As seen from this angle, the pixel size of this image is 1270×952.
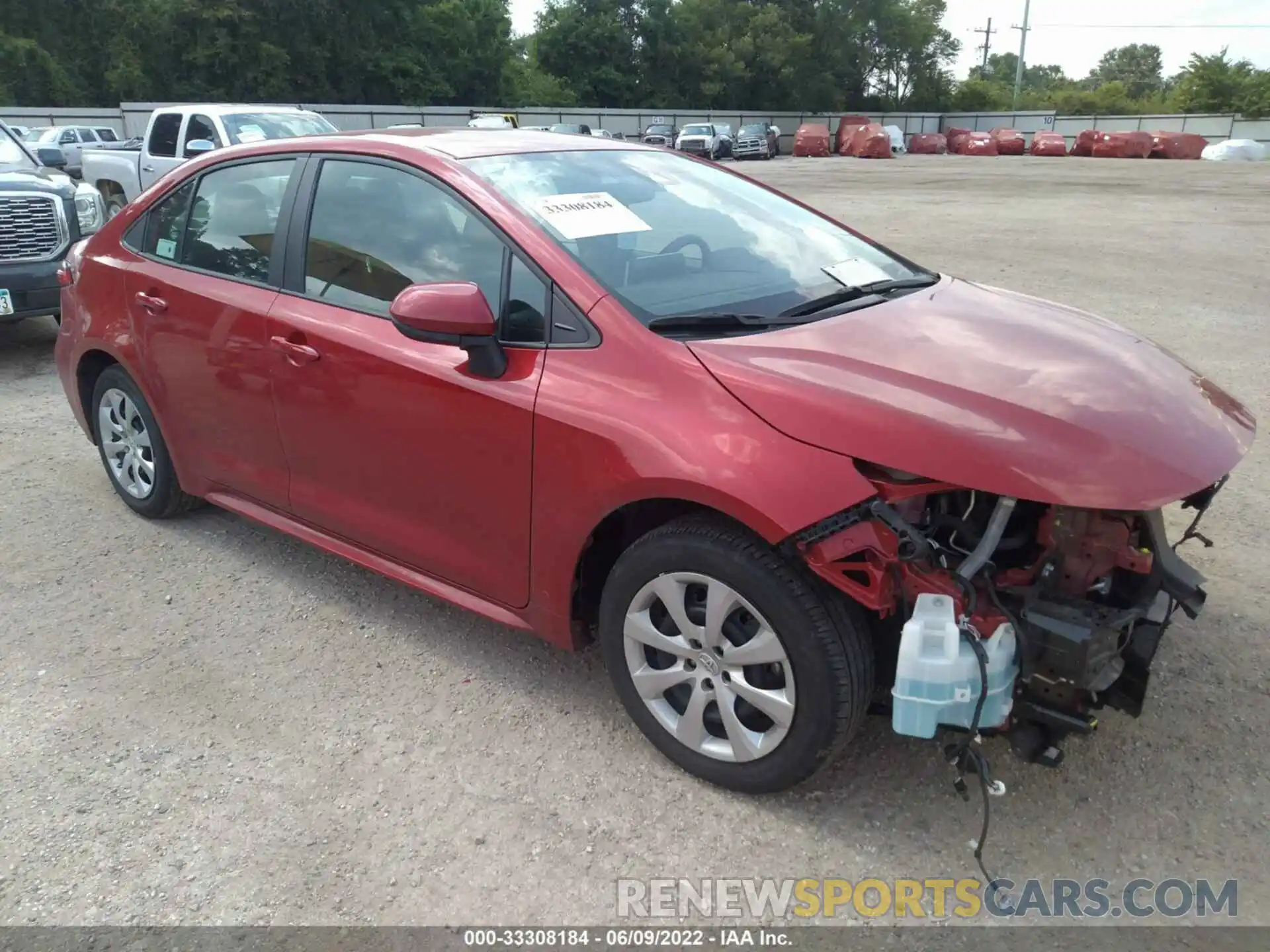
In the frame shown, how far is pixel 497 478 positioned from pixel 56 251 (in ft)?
21.0

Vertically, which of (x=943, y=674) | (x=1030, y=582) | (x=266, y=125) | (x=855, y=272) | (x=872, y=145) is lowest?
(x=943, y=674)

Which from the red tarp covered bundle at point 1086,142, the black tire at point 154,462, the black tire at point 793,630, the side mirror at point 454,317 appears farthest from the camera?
the red tarp covered bundle at point 1086,142

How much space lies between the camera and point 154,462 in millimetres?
4402

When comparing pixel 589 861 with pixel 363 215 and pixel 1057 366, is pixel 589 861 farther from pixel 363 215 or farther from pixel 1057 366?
pixel 363 215

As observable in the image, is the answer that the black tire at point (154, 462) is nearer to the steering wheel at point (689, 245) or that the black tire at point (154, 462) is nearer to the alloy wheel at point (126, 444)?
the alloy wheel at point (126, 444)

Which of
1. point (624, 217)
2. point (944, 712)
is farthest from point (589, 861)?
point (624, 217)

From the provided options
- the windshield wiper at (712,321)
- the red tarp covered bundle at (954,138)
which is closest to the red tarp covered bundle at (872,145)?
the red tarp covered bundle at (954,138)

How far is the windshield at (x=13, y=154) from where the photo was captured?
27.3ft

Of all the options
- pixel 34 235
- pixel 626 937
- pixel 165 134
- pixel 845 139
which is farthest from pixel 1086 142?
pixel 626 937

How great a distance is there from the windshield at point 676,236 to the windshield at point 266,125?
10.4 m

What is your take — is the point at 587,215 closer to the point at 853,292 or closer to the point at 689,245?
the point at 689,245

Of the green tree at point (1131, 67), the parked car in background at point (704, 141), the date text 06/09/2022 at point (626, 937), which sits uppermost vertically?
the green tree at point (1131, 67)

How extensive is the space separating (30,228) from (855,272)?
22.6 feet

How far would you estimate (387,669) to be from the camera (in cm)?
341
